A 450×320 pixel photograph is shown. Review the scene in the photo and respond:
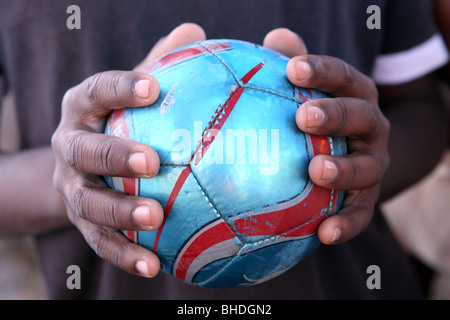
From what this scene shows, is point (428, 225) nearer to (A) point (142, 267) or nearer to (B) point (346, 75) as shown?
(B) point (346, 75)

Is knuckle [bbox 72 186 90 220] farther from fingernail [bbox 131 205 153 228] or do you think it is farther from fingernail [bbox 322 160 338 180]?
fingernail [bbox 322 160 338 180]

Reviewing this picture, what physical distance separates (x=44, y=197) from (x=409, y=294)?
1.69 m

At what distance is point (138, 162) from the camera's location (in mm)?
1038

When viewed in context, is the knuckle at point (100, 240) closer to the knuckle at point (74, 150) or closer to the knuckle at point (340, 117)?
the knuckle at point (74, 150)

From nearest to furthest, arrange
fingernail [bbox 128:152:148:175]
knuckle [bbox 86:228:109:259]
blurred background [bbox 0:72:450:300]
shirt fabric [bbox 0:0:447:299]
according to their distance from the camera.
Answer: fingernail [bbox 128:152:148:175] → knuckle [bbox 86:228:109:259] → shirt fabric [bbox 0:0:447:299] → blurred background [bbox 0:72:450:300]

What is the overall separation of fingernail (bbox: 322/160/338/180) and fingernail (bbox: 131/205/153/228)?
1.57 feet

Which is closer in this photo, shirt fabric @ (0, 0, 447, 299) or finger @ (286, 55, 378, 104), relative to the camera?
finger @ (286, 55, 378, 104)

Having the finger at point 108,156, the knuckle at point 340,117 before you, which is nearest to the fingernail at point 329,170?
the knuckle at point 340,117

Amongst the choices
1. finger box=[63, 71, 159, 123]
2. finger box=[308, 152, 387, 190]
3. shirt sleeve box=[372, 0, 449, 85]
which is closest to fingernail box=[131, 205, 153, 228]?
finger box=[63, 71, 159, 123]

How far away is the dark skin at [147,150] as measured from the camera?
109 cm

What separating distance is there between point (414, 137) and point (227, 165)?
138 cm

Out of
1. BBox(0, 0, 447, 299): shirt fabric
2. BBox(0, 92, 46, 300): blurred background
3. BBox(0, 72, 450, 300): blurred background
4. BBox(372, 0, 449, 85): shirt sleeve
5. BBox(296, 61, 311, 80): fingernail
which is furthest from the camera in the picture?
BBox(0, 92, 46, 300): blurred background

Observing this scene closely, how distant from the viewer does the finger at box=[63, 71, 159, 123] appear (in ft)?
3.62

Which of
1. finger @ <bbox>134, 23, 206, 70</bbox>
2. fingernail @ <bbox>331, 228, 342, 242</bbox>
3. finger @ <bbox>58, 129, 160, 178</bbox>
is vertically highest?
finger @ <bbox>134, 23, 206, 70</bbox>
